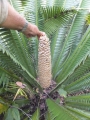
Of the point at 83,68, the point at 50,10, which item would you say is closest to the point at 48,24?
the point at 50,10

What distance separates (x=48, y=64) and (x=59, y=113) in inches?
17.8

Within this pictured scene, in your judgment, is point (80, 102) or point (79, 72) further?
point (79, 72)

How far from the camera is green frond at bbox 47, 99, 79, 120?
5.62 feet

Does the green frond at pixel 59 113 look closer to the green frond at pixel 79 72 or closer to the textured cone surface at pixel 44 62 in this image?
the textured cone surface at pixel 44 62

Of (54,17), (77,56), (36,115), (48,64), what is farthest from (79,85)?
(54,17)

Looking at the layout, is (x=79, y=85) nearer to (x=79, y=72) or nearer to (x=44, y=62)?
(x=79, y=72)

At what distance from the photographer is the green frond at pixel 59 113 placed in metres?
1.71

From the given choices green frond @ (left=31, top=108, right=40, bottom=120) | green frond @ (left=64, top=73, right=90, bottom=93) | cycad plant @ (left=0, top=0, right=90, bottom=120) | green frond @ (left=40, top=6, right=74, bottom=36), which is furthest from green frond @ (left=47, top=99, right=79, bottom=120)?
green frond @ (left=40, top=6, right=74, bottom=36)

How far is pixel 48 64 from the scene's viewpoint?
216 cm

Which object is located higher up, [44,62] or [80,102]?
[44,62]

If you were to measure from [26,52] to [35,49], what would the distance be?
0.35 feet

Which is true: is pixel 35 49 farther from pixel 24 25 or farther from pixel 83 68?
pixel 24 25

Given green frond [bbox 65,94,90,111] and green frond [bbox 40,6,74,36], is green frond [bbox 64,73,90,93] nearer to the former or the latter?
green frond [bbox 65,94,90,111]

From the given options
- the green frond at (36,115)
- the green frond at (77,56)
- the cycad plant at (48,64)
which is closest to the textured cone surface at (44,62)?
the cycad plant at (48,64)
